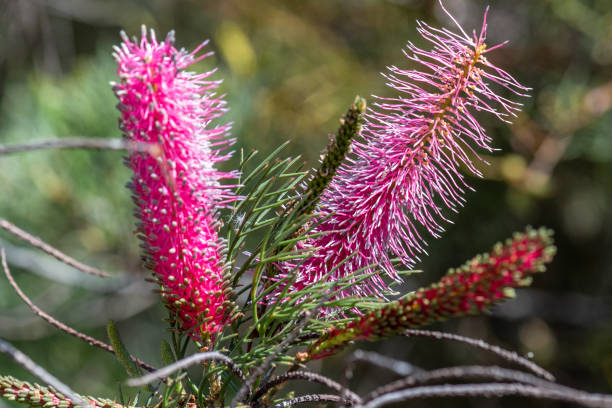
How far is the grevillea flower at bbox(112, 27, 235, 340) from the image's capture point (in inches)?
16.7

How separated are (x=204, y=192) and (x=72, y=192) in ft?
3.62

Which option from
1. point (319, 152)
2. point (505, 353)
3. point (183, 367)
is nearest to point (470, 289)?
point (505, 353)

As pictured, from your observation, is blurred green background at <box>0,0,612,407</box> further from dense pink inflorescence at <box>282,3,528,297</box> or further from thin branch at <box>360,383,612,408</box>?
thin branch at <box>360,383,612,408</box>

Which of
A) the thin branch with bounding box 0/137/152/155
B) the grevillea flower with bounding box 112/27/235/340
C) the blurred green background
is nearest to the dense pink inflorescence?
the grevillea flower with bounding box 112/27/235/340

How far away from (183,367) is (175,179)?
130 mm

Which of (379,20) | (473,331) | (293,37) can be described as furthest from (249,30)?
(473,331)

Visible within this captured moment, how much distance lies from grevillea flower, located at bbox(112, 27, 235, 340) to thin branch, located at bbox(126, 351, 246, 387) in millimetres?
44

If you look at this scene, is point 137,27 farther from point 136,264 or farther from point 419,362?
point 419,362

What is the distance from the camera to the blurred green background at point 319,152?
1.46 meters

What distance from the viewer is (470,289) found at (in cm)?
36

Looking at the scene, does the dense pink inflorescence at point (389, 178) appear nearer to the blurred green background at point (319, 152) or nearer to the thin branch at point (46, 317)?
the thin branch at point (46, 317)

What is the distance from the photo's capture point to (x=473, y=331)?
1847 mm

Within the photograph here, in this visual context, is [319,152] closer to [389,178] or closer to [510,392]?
[389,178]

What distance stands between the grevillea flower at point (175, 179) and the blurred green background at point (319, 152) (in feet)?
2.89
